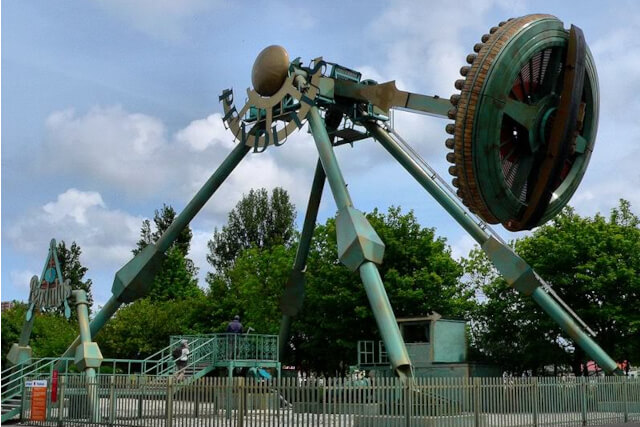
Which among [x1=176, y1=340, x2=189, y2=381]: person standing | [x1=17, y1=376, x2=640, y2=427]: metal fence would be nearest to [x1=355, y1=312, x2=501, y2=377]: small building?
[x1=17, y1=376, x2=640, y2=427]: metal fence

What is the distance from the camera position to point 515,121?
20016 millimetres

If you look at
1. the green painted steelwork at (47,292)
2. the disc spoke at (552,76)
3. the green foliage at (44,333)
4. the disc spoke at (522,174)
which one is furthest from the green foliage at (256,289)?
the disc spoke at (552,76)

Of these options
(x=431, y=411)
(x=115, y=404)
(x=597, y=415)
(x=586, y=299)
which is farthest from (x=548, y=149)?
(x=586, y=299)

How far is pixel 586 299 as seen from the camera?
138 feet

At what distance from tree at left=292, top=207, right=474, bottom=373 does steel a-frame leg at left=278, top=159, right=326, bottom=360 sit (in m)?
11.3

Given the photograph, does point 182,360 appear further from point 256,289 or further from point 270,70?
point 256,289

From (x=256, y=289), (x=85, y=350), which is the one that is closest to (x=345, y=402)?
(x=85, y=350)

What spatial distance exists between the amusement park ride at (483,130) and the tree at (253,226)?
162 ft

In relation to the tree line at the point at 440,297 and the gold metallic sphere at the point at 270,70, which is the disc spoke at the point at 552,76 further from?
the tree line at the point at 440,297

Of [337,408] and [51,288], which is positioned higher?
[51,288]

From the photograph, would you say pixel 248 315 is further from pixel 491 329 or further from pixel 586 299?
pixel 586 299

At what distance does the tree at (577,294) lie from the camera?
40906 millimetres

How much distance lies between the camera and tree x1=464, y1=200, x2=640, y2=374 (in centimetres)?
4091

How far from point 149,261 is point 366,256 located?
1093cm
